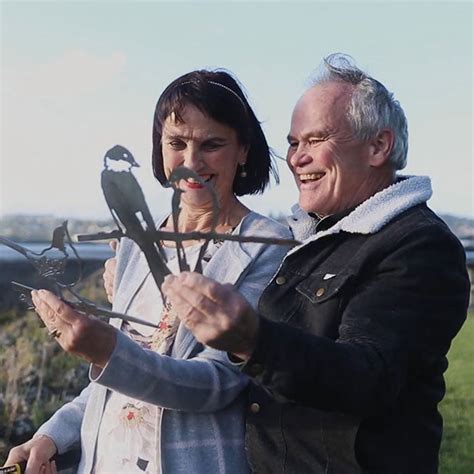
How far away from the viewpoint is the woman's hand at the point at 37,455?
2.09 m

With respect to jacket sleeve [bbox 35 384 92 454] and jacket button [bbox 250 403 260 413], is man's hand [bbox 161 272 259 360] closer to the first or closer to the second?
jacket button [bbox 250 403 260 413]

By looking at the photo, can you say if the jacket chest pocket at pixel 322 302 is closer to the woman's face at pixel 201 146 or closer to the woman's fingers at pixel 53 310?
the woman's face at pixel 201 146

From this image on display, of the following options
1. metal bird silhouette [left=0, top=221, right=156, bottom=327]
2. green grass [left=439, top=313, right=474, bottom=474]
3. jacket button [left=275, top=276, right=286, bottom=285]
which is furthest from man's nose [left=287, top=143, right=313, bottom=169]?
green grass [left=439, top=313, right=474, bottom=474]

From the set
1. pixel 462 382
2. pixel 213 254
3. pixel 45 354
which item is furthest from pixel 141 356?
pixel 462 382

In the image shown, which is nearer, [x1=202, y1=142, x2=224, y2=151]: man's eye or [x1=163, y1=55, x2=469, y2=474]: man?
[x1=163, y1=55, x2=469, y2=474]: man

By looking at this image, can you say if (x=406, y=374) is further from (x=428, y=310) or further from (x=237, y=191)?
(x=237, y=191)

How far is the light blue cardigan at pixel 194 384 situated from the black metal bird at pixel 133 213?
0.20 metres

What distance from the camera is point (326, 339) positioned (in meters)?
1.60

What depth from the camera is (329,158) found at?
6.08 feet

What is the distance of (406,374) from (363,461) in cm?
17

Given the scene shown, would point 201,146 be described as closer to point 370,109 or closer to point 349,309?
point 370,109

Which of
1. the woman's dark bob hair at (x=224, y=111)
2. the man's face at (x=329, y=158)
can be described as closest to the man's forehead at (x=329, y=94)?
the man's face at (x=329, y=158)

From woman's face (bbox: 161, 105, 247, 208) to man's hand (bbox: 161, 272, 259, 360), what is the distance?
47 cm

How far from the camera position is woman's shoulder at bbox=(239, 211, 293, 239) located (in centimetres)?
204
